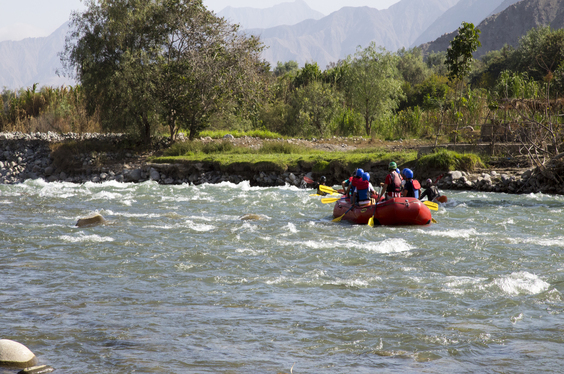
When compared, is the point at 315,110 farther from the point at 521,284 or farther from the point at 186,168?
the point at 521,284

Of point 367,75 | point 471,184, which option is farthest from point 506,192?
point 367,75

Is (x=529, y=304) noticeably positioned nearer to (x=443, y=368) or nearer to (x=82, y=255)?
(x=443, y=368)

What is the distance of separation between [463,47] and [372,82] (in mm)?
10743

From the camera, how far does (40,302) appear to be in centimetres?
604

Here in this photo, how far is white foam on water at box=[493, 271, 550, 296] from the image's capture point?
6.38 m

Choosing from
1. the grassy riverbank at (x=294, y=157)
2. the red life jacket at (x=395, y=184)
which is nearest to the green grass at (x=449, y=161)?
the grassy riverbank at (x=294, y=157)

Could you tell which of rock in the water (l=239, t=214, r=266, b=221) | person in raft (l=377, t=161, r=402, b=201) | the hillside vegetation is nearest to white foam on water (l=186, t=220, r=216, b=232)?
rock in the water (l=239, t=214, r=266, b=221)

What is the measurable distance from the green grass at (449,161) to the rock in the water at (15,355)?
53.2 ft

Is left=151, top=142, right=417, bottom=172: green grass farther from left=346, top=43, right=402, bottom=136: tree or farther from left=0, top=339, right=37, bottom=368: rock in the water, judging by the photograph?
left=0, top=339, right=37, bottom=368: rock in the water

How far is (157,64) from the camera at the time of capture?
23.6 m

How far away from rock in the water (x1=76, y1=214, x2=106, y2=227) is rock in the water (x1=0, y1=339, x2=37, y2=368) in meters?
7.15

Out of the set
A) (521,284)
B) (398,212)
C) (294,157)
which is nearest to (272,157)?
(294,157)

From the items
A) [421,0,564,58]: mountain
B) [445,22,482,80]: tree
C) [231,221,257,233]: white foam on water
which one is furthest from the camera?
[421,0,564,58]: mountain

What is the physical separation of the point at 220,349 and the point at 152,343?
69 cm
